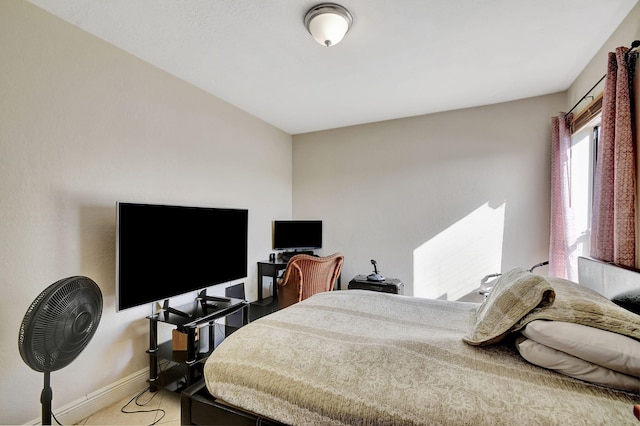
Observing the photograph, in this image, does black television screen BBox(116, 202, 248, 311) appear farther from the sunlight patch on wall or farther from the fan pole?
the sunlight patch on wall

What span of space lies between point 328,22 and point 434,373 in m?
1.94

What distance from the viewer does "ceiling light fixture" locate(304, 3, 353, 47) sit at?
1.69 m

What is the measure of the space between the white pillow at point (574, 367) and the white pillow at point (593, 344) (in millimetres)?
23

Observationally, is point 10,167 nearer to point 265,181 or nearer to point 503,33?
point 265,181

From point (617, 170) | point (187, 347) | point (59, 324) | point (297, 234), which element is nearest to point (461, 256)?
point (617, 170)

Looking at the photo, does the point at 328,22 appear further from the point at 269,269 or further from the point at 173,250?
the point at 269,269

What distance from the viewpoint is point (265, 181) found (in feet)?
12.3

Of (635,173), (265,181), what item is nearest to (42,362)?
(265,181)

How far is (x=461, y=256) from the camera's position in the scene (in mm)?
3293

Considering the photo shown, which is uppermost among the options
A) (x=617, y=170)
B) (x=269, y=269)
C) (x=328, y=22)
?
(x=328, y=22)

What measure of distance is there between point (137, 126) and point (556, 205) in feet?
12.5

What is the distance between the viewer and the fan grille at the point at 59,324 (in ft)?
4.09

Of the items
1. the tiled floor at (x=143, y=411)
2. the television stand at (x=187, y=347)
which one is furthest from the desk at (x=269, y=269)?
the tiled floor at (x=143, y=411)

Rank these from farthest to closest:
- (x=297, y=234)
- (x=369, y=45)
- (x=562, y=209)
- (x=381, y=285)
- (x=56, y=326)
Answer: (x=297, y=234) → (x=381, y=285) → (x=562, y=209) → (x=369, y=45) → (x=56, y=326)
